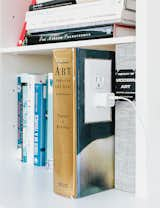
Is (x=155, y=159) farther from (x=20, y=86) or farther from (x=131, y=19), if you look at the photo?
(x=20, y=86)

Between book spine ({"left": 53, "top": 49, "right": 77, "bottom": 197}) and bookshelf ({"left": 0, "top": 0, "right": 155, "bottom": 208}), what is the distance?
0.04 metres

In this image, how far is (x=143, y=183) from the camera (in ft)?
2.79

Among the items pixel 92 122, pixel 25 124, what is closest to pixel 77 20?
pixel 92 122

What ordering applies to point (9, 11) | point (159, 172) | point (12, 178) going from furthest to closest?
point (9, 11), point (12, 178), point (159, 172)

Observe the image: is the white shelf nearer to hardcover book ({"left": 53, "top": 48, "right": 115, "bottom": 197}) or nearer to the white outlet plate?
hardcover book ({"left": 53, "top": 48, "right": 115, "bottom": 197})

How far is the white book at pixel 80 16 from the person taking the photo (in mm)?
968

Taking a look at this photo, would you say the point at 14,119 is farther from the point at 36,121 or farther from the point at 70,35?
the point at 70,35

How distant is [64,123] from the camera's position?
3.02 feet

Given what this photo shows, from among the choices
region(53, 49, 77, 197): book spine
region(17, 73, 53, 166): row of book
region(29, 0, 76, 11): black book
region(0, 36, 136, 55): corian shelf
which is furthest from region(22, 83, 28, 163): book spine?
region(53, 49, 77, 197): book spine

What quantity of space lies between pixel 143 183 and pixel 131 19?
384 mm

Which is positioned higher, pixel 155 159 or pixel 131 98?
pixel 131 98

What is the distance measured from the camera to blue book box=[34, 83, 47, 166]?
125 cm

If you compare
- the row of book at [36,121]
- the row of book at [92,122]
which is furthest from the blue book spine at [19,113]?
the row of book at [92,122]

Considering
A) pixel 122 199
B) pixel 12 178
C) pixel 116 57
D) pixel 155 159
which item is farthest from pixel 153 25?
pixel 12 178
